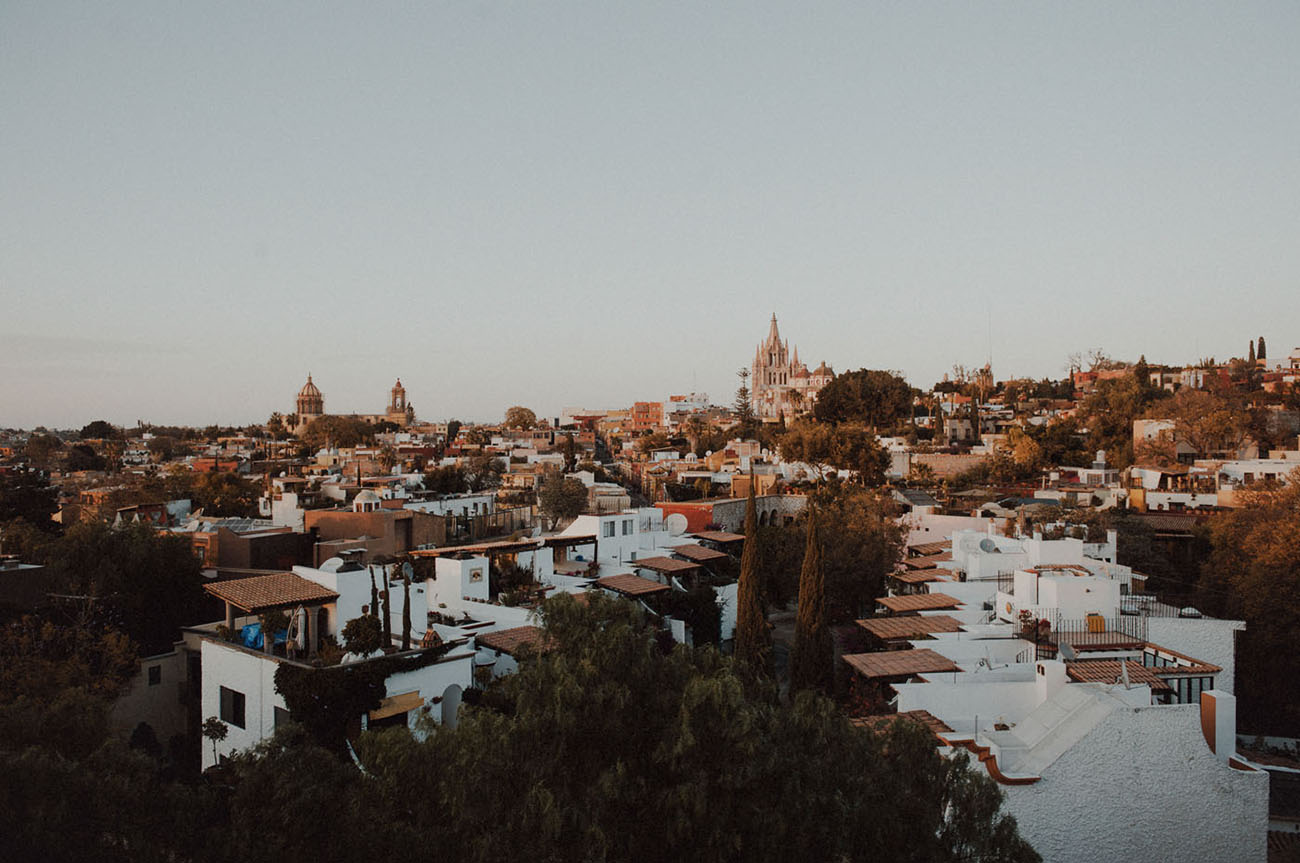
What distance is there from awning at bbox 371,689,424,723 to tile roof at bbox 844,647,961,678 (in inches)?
228

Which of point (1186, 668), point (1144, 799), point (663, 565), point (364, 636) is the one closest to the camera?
point (1144, 799)

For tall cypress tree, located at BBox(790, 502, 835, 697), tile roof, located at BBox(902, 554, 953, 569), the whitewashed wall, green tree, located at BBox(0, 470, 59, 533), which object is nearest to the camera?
the whitewashed wall

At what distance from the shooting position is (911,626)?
14008mm

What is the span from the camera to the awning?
10163 mm

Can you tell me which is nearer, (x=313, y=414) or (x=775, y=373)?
(x=313, y=414)

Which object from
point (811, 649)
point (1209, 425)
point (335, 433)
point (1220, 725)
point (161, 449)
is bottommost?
point (811, 649)

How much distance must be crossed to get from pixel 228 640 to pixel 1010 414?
5587 centimetres

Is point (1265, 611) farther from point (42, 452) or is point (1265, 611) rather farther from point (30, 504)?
point (42, 452)

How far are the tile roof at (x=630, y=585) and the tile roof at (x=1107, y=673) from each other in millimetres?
7636

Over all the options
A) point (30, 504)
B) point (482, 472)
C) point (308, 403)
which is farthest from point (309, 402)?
point (30, 504)

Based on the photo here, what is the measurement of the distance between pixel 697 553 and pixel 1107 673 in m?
11.4

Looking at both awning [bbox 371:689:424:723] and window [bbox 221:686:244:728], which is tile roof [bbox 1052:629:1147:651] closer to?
awning [bbox 371:689:424:723]

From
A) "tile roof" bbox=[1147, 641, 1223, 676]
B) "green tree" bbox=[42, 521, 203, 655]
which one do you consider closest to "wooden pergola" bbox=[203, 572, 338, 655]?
"green tree" bbox=[42, 521, 203, 655]

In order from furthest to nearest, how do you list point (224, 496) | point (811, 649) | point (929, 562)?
point (224, 496), point (929, 562), point (811, 649)
